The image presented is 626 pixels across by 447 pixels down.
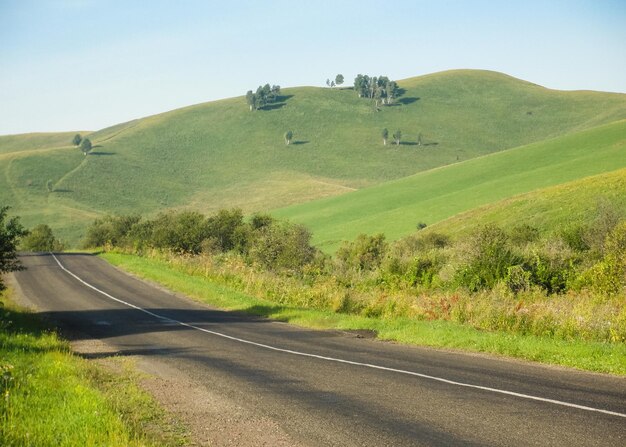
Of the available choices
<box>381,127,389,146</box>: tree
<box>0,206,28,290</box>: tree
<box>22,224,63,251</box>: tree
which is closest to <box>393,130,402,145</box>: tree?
<box>381,127,389,146</box>: tree

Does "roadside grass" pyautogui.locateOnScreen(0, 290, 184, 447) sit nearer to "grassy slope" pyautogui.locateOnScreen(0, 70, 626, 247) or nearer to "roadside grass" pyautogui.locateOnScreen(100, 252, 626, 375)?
"roadside grass" pyautogui.locateOnScreen(100, 252, 626, 375)

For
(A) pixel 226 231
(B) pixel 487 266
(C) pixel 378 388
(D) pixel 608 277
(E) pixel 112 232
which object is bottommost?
(E) pixel 112 232

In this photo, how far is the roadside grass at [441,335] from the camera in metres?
13.3

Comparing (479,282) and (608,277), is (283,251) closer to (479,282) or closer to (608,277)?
(479,282)

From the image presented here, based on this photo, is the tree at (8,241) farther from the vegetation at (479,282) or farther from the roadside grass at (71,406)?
the roadside grass at (71,406)

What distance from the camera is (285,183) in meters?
152

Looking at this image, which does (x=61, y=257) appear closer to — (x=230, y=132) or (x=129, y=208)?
(x=129, y=208)

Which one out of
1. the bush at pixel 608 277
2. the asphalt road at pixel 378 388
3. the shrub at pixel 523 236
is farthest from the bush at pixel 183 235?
the bush at pixel 608 277

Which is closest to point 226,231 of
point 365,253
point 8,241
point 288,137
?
point 365,253

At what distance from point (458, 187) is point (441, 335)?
284 feet

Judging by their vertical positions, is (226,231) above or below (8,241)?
below

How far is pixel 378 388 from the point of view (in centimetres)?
1126

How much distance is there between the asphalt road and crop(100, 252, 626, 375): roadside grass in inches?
25.9

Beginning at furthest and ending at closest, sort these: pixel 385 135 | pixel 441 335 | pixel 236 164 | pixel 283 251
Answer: pixel 385 135 → pixel 236 164 → pixel 283 251 → pixel 441 335
